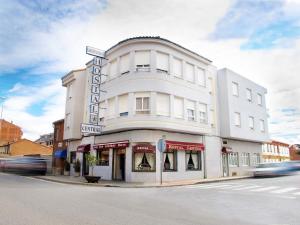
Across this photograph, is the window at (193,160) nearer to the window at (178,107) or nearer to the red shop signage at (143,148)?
the window at (178,107)

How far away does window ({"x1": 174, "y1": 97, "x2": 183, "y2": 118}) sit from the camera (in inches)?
886

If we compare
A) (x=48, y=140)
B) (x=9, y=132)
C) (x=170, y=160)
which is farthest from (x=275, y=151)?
(x=9, y=132)

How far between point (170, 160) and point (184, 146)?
1.59 meters

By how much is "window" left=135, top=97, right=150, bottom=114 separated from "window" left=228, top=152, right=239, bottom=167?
12.1m

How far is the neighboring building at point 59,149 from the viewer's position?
3062cm

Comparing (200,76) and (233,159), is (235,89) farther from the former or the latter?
(233,159)

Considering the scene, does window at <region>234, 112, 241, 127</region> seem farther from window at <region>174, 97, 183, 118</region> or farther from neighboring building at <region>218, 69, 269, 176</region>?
window at <region>174, 97, 183, 118</region>

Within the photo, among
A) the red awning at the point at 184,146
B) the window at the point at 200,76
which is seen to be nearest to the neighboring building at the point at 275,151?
the window at the point at 200,76

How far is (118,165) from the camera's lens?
22.9 meters

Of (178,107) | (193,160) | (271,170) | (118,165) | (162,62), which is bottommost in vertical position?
(271,170)

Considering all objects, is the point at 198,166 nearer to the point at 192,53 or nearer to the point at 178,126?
the point at 178,126

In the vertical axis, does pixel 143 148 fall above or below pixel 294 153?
below

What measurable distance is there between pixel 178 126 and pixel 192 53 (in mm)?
6950

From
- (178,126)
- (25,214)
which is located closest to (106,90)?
(178,126)
